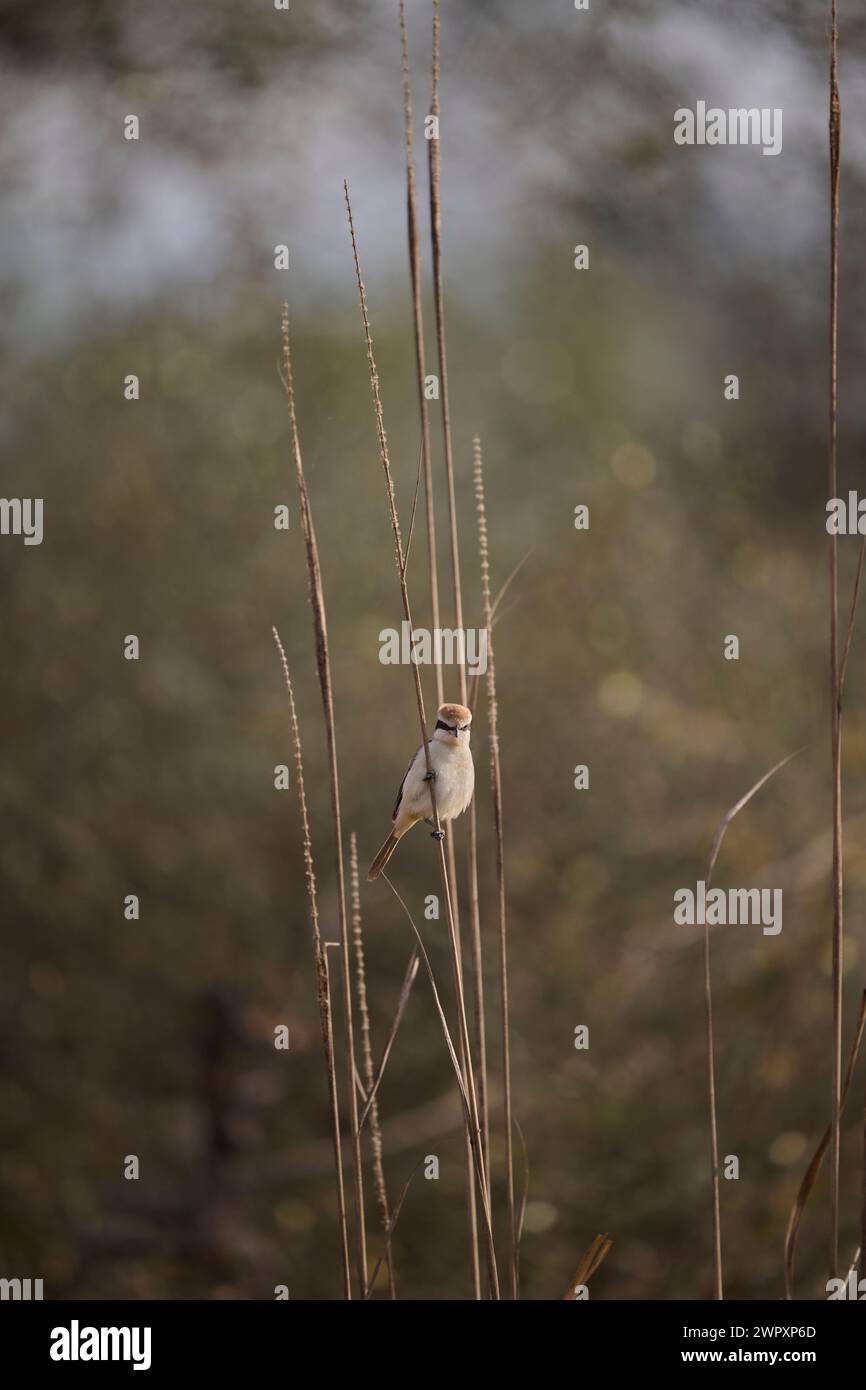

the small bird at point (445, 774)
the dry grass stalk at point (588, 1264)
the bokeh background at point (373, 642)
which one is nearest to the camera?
the dry grass stalk at point (588, 1264)

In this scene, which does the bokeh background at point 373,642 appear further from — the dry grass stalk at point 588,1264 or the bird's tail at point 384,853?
the dry grass stalk at point 588,1264

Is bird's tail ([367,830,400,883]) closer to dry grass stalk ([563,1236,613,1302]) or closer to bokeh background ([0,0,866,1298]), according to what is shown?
dry grass stalk ([563,1236,613,1302])

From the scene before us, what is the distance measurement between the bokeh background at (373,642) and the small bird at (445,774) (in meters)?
0.88

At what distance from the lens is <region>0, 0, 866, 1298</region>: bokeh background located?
5.76ft

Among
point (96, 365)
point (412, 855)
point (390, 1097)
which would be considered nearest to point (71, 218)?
point (96, 365)

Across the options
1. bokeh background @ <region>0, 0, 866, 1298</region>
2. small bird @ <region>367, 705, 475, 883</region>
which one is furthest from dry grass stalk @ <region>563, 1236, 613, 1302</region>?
bokeh background @ <region>0, 0, 866, 1298</region>

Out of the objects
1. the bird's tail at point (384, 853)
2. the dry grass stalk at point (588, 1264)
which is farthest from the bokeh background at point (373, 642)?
the dry grass stalk at point (588, 1264)

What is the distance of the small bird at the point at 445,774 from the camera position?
0.80 meters

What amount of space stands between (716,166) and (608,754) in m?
0.95

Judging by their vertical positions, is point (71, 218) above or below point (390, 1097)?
above

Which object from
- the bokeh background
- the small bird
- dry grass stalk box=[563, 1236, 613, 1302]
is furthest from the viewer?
the bokeh background

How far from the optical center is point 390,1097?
1778 millimetres

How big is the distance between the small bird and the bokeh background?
88 centimetres

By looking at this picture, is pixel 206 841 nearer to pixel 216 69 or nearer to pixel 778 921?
pixel 778 921
